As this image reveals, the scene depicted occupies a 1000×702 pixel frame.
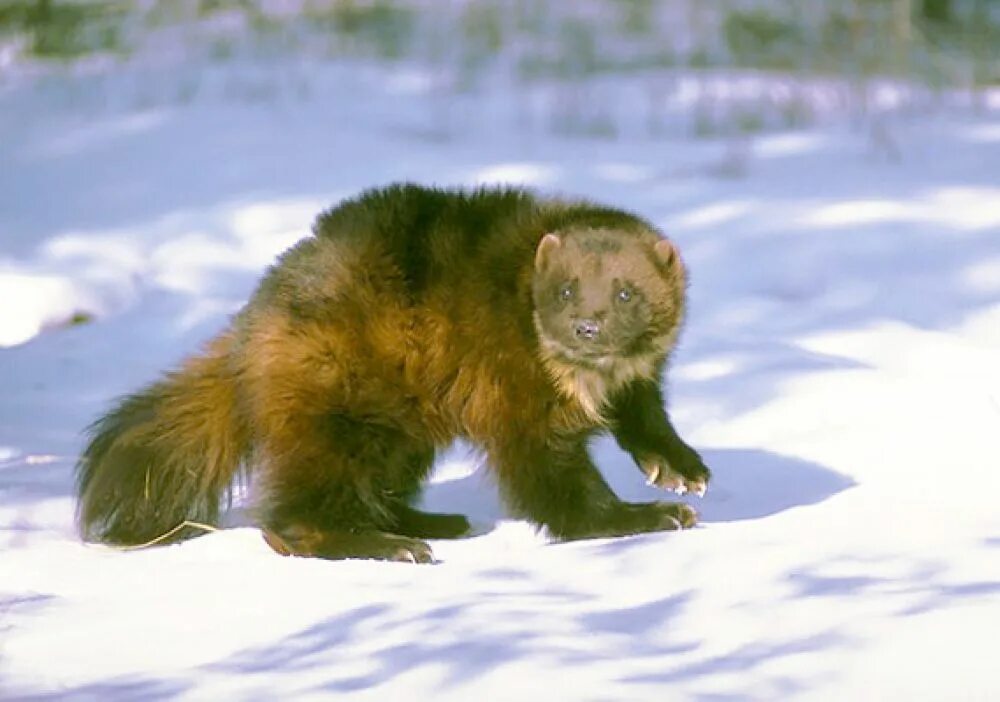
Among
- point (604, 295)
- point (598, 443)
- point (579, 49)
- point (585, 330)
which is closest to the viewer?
point (585, 330)

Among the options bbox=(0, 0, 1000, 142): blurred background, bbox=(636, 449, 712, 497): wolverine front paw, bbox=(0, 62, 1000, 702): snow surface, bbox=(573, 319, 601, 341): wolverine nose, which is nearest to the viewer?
bbox=(0, 62, 1000, 702): snow surface

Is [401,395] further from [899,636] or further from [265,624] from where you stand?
[899,636]

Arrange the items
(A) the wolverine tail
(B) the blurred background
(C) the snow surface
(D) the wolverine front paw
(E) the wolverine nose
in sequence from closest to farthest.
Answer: (C) the snow surface < (E) the wolverine nose < (A) the wolverine tail < (D) the wolverine front paw < (B) the blurred background

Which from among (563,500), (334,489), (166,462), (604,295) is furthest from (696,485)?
(166,462)

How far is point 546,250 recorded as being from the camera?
364cm

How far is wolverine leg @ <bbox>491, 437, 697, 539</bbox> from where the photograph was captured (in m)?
3.60

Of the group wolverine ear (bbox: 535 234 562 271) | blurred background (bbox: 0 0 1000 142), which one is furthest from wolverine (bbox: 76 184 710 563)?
blurred background (bbox: 0 0 1000 142)

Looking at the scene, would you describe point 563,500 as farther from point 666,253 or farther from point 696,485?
point 666,253

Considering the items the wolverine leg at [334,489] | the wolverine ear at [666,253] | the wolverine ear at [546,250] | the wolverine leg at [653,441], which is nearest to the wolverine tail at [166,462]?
the wolverine leg at [334,489]

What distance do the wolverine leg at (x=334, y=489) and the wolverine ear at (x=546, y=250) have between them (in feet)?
1.46

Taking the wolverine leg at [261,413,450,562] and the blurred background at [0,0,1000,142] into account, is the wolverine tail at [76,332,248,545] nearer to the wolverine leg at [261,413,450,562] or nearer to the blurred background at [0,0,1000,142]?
the wolverine leg at [261,413,450,562]

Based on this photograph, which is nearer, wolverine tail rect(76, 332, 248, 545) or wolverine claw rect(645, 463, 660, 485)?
wolverine tail rect(76, 332, 248, 545)

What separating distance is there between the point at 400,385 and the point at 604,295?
46cm

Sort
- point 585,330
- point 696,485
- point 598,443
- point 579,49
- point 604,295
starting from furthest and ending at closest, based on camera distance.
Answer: point 579,49 < point 598,443 < point 696,485 < point 604,295 < point 585,330
